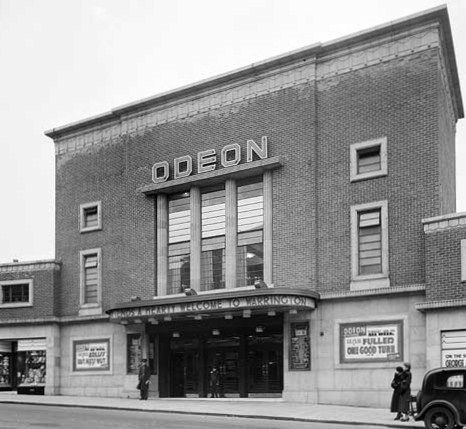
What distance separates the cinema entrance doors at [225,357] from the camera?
31375 mm

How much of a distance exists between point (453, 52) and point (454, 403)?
16.1 meters

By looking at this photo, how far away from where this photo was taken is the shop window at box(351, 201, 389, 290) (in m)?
28.4

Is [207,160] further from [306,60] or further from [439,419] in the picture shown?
[439,419]

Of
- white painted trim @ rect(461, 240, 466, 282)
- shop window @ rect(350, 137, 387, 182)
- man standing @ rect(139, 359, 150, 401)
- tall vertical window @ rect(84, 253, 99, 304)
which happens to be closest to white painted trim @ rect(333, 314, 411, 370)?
white painted trim @ rect(461, 240, 466, 282)

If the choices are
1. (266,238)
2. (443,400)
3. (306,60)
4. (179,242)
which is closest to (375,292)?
(266,238)

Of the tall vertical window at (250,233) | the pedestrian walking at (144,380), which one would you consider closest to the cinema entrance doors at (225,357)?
the pedestrian walking at (144,380)

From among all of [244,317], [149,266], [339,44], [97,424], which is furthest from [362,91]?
[97,424]

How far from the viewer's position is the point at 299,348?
97.2ft

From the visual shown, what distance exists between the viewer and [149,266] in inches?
1363

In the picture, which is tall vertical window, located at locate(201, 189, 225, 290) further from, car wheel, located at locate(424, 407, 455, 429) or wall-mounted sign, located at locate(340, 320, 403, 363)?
car wheel, located at locate(424, 407, 455, 429)

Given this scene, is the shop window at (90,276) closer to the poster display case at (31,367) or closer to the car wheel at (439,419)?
the poster display case at (31,367)

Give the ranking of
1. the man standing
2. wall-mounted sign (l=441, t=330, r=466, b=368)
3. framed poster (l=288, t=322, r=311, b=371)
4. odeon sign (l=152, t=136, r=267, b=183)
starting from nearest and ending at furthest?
wall-mounted sign (l=441, t=330, r=466, b=368), framed poster (l=288, t=322, r=311, b=371), odeon sign (l=152, t=136, r=267, b=183), the man standing

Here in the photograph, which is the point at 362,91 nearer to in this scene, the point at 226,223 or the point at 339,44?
the point at 339,44

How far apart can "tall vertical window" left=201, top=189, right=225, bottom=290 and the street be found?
7643 millimetres
